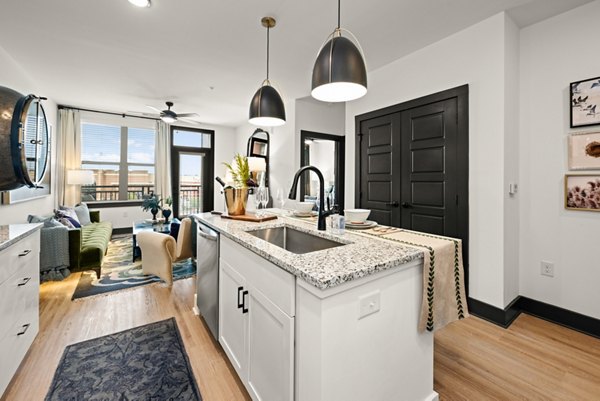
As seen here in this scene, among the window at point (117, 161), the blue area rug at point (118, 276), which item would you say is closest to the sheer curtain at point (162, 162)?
the window at point (117, 161)

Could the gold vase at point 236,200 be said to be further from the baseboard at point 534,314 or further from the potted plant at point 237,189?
the baseboard at point 534,314

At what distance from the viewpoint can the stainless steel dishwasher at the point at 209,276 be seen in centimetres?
185

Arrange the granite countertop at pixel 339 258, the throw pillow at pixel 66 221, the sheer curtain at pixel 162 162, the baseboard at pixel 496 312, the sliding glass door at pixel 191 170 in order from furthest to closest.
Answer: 1. the sliding glass door at pixel 191 170
2. the sheer curtain at pixel 162 162
3. the throw pillow at pixel 66 221
4. the baseboard at pixel 496 312
5. the granite countertop at pixel 339 258

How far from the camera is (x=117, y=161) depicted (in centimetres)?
596

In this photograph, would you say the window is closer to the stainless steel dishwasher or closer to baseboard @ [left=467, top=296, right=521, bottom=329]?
the stainless steel dishwasher

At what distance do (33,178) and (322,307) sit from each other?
234 centimetres

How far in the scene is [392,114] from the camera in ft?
10.4

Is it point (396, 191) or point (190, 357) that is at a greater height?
point (396, 191)

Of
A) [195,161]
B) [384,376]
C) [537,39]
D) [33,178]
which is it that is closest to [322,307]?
[384,376]

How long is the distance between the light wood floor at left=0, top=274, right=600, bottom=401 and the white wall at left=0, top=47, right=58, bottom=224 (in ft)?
4.37

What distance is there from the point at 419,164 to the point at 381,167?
51 cm

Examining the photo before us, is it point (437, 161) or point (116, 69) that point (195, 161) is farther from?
point (437, 161)

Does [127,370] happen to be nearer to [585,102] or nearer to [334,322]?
[334,322]

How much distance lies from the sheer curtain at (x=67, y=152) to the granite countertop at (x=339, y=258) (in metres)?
5.67
